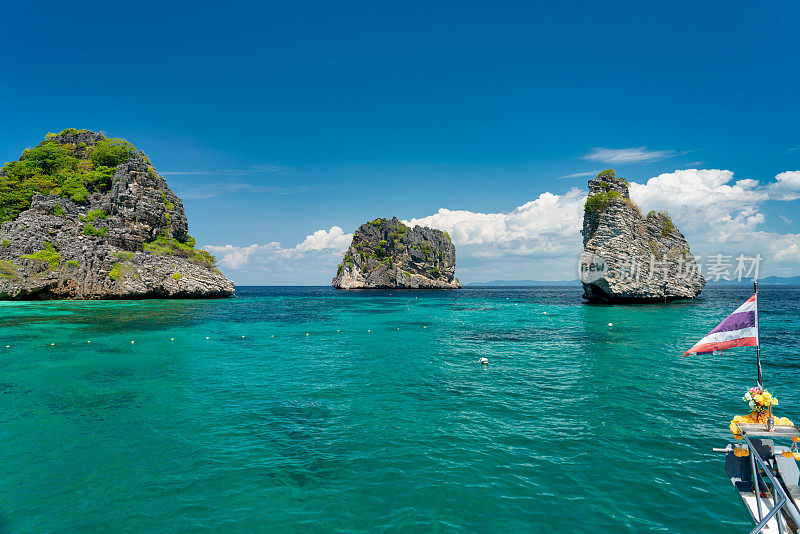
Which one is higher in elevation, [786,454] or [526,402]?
[786,454]

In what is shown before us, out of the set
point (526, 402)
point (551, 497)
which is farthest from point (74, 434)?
point (526, 402)

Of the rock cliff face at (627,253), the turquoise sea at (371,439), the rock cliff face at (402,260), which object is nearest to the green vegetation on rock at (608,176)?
the rock cliff face at (627,253)

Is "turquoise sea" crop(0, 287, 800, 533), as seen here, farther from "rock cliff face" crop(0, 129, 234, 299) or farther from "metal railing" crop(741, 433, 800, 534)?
"rock cliff face" crop(0, 129, 234, 299)

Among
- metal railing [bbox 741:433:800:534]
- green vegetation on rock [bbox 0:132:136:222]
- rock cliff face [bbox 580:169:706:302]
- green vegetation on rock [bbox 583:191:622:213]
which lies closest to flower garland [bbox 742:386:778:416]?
metal railing [bbox 741:433:800:534]

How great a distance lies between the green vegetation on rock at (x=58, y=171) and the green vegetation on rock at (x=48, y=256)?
52.1 ft

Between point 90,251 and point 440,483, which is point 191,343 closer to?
point 440,483

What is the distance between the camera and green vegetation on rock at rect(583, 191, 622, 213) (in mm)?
81562

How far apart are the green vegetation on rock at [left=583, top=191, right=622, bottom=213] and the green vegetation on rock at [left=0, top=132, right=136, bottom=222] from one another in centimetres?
11274

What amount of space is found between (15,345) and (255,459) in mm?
32635

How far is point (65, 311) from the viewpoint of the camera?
187 feet

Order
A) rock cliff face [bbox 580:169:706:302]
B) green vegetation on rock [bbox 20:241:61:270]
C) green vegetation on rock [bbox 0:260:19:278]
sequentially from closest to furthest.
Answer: green vegetation on rock [bbox 0:260:19:278] → green vegetation on rock [bbox 20:241:61:270] → rock cliff face [bbox 580:169:706:302]

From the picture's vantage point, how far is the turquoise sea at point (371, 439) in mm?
9352

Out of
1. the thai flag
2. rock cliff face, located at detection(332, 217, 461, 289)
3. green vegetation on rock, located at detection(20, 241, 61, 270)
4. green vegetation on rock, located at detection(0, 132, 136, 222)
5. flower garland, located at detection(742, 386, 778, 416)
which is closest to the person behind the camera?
flower garland, located at detection(742, 386, 778, 416)

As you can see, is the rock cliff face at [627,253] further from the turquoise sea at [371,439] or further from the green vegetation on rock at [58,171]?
the green vegetation on rock at [58,171]
